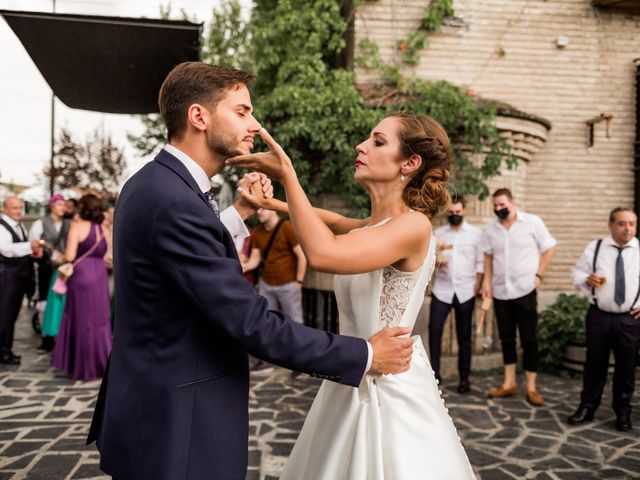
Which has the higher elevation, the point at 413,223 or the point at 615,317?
the point at 413,223

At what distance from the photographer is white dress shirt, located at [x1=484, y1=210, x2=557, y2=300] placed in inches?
259

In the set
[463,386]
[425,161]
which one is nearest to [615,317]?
[463,386]

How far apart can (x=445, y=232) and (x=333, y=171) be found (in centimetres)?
198

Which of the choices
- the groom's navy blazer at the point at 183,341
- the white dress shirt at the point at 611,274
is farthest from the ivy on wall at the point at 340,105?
the groom's navy blazer at the point at 183,341

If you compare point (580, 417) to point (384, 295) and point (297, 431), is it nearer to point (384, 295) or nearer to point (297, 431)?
point (297, 431)

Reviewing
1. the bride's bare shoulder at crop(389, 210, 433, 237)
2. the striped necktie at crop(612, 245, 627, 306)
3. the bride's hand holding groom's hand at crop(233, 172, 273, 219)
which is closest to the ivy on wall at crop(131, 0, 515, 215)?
the striped necktie at crop(612, 245, 627, 306)

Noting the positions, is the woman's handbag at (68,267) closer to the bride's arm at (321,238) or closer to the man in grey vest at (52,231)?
the man in grey vest at (52,231)

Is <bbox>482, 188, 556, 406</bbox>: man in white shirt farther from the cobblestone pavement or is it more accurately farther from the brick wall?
the brick wall

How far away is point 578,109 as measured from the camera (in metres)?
9.23

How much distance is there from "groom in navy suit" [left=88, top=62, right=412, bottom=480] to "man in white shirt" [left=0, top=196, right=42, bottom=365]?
6.69m

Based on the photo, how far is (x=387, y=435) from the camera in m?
2.18

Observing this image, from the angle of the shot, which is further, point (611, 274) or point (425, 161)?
point (611, 274)

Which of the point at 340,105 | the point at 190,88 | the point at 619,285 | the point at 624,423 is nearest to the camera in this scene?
the point at 190,88

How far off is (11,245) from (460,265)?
6144 millimetres
